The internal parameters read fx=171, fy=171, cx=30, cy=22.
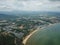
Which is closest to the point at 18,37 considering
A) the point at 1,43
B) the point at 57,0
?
the point at 1,43

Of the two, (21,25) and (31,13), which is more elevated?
(31,13)

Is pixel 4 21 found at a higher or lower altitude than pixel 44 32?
higher

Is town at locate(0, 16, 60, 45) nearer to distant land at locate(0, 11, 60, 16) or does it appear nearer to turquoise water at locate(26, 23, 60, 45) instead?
distant land at locate(0, 11, 60, 16)

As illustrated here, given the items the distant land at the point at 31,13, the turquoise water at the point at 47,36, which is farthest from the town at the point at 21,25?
the turquoise water at the point at 47,36

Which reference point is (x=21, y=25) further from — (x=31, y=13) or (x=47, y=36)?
(x=47, y=36)

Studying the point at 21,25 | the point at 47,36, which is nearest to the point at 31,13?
the point at 21,25

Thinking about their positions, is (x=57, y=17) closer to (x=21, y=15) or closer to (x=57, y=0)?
(x=57, y=0)

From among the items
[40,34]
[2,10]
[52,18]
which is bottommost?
[40,34]

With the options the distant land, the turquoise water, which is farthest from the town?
the turquoise water
